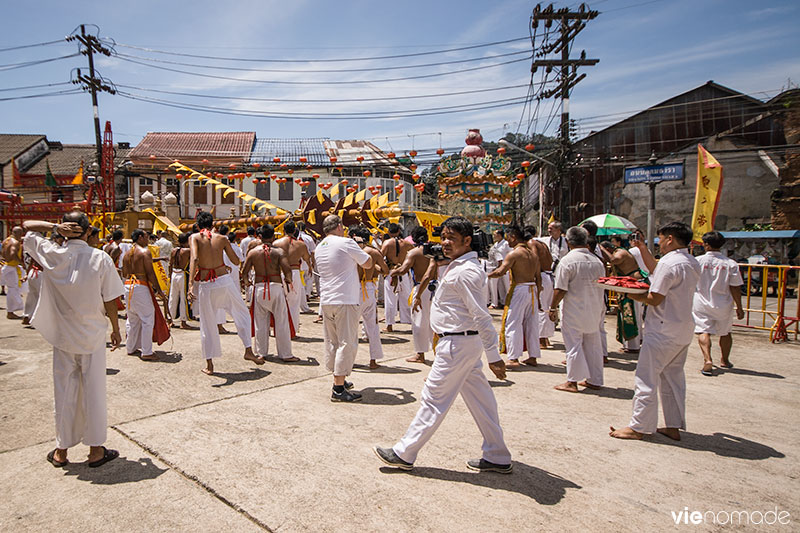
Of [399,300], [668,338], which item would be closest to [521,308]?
[668,338]

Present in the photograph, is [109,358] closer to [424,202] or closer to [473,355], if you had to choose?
[473,355]

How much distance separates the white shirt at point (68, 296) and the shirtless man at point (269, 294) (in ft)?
10.3

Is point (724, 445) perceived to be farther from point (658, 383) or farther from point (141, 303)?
point (141, 303)

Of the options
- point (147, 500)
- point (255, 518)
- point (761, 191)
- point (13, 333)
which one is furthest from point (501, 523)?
point (761, 191)

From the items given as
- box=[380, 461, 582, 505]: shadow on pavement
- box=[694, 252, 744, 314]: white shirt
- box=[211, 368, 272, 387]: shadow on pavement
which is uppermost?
box=[694, 252, 744, 314]: white shirt

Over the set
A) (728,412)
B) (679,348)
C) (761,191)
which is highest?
(761,191)

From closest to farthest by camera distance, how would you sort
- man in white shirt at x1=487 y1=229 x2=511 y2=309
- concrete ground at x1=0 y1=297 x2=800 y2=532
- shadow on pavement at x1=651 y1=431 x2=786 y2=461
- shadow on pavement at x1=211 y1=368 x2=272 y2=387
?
concrete ground at x1=0 y1=297 x2=800 y2=532, shadow on pavement at x1=651 y1=431 x2=786 y2=461, shadow on pavement at x1=211 y1=368 x2=272 y2=387, man in white shirt at x1=487 y1=229 x2=511 y2=309

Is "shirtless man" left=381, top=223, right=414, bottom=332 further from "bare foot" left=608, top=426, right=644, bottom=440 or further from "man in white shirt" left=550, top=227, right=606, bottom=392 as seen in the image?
"bare foot" left=608, top=426, right=644, bottom=440

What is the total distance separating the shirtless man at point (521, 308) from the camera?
672 centimetres

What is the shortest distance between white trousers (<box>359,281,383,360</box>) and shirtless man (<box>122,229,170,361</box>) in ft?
9.41

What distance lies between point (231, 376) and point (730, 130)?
81.6ft

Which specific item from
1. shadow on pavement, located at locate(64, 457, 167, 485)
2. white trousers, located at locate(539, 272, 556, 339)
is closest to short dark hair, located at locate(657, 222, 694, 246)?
white trousers, located at locate(539, 272, 556, 339)

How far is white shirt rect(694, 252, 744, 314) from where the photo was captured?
6609mm

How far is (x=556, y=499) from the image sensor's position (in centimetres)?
313
